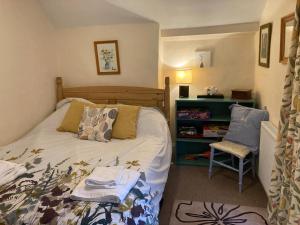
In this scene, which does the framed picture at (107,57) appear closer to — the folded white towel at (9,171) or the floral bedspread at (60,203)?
the floral bedspread at (60,203)

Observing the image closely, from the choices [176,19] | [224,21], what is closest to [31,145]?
[176,19]

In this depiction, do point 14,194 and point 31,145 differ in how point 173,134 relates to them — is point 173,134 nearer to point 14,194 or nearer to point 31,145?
point 31,145

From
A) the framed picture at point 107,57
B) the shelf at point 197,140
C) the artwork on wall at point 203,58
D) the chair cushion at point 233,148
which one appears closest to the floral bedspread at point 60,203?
the chair cushion at point 233,148

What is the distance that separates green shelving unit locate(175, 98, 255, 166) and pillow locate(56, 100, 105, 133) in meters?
1.11

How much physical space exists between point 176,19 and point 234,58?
911mm

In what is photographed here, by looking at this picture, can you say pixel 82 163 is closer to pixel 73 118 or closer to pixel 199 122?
pixel 73 118

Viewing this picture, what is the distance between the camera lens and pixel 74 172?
6.02 ft

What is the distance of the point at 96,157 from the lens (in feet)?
6.95

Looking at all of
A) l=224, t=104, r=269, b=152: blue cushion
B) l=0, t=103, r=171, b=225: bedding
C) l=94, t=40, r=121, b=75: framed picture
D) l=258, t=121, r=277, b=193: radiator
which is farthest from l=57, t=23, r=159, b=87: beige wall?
l=258, t=121, r=277, b=193: radiator

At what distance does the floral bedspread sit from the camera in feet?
4.34

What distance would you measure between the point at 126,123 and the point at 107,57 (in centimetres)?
97

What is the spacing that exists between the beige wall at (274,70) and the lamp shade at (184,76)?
0.86 metres

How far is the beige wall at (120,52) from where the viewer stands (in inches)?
116

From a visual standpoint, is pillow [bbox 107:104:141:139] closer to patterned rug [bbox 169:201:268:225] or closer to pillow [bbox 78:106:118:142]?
pillow [bbox 78:106:118:142]
